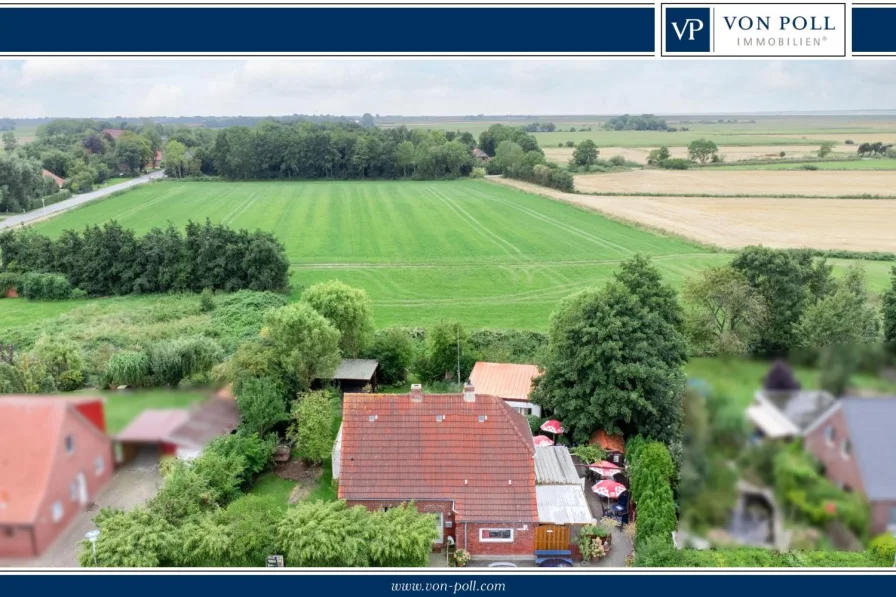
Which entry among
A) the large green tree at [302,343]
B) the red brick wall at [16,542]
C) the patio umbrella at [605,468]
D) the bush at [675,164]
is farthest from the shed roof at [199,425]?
the bush at [675,164]

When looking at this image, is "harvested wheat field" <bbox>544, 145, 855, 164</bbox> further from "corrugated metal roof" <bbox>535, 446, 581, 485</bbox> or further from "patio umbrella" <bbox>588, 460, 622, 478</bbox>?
"corrugated metal roof" <bbox>535, 446, 581, 485</bbox>

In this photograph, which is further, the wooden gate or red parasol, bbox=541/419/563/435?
red parasol, bbox=541/419/563/435

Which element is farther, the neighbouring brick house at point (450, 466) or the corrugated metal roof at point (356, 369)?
the corrugated metal roof at point (356, 369)

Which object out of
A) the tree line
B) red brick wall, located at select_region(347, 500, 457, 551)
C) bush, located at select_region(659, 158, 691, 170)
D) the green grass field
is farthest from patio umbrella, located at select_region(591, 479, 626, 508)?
bush, located at select_region(659, 158, 691, 170)

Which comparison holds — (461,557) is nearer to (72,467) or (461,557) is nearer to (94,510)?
(94,510)

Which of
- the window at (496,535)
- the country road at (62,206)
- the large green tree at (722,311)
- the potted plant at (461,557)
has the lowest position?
the potted plant at (461,557)

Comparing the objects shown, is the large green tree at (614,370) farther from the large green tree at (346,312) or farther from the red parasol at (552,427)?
the large green tree at (346,312)

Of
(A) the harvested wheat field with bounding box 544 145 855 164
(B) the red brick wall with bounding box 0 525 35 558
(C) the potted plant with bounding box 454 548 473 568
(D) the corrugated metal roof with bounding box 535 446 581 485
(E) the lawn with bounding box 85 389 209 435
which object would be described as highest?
(A) the harvested wheat field with bounding box 544 145 855 164
